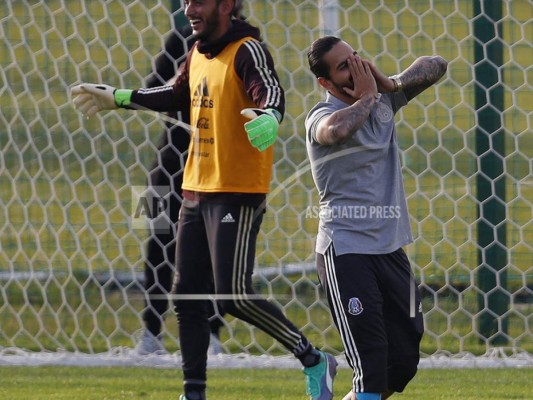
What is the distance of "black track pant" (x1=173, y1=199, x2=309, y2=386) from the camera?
15.7 ft

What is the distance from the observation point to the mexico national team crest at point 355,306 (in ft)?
13.0

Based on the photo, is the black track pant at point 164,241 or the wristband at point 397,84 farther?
the black track pant at point 164,241

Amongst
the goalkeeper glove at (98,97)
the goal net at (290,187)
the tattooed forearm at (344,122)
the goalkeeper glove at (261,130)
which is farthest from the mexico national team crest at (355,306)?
the goal net at (290,187)

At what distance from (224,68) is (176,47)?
1434mm

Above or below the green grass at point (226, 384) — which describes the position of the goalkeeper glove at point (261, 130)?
above

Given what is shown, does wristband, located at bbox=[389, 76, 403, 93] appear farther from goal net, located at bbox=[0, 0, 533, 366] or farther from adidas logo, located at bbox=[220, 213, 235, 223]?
goal net, located at bbox=[0, 0, 533, 366]

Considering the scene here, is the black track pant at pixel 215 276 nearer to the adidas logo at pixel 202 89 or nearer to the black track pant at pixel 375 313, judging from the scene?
the adidas logo at pixel 202 89

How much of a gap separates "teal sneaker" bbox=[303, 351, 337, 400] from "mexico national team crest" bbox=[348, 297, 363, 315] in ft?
3.05

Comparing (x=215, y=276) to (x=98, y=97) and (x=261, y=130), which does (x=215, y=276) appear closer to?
(x=261, y=130)

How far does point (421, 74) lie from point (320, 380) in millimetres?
1264

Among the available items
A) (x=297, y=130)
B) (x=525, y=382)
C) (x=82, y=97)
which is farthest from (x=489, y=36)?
(x=82, y=97)

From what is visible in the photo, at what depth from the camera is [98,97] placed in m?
5.04

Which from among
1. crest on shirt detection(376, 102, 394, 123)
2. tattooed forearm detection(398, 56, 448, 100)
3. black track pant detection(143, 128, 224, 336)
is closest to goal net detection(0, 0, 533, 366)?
black track pant detection(143, 128, 224, 336)

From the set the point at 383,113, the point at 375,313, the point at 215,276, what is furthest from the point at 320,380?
the point at 383,113
